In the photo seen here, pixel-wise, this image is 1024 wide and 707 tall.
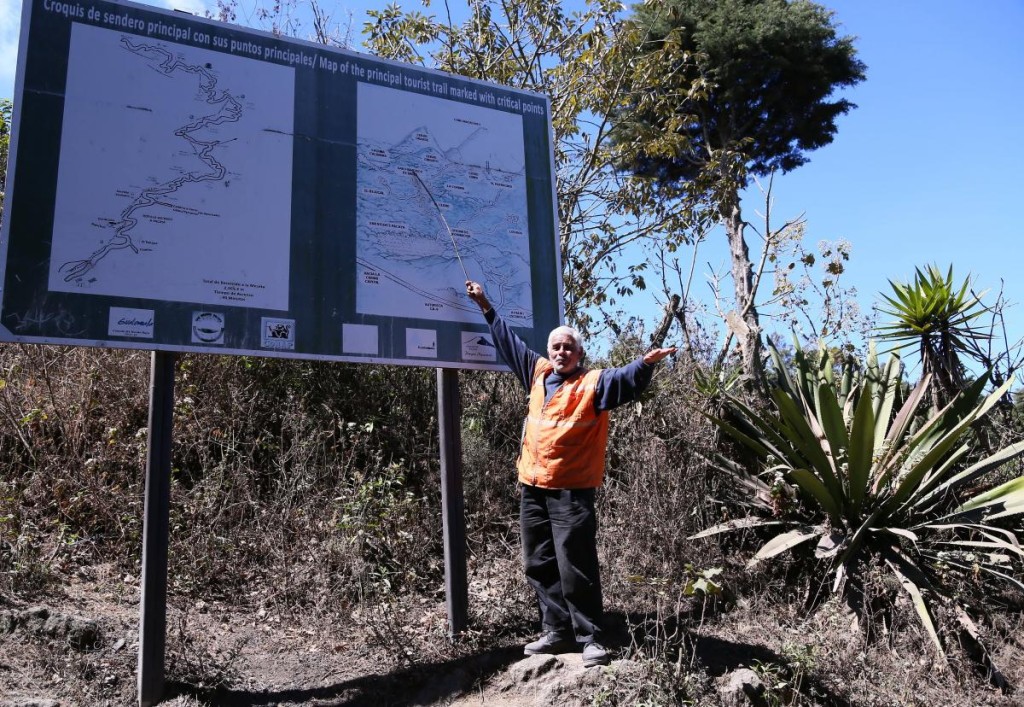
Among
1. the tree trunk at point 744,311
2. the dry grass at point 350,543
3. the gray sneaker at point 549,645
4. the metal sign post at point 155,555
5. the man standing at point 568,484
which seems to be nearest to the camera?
the metal sign post at point 155,555

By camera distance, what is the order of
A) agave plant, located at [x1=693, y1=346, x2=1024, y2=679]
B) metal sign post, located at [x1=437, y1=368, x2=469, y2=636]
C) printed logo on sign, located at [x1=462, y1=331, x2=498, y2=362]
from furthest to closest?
A: agave plant, located at [x1=693, y1=346, x2=1024, y2=679], printed logo on sign, located at [x1=462, y1=331, x2=498, y2=362], metal sign post, located at [x1=437, y1=368, x2=469, y2=636]

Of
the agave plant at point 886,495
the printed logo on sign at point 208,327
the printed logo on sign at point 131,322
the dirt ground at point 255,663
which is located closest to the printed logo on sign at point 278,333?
the printed logo on sign at point 208,327

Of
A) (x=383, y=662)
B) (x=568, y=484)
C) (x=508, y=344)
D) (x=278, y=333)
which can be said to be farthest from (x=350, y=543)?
(x=568, y=484)

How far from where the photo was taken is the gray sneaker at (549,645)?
4.23m

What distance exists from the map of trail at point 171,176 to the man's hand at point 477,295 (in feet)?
3.65

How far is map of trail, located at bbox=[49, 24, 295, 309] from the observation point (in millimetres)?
4094

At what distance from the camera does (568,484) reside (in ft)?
13.7

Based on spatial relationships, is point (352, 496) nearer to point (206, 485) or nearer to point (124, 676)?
point (206, 485)

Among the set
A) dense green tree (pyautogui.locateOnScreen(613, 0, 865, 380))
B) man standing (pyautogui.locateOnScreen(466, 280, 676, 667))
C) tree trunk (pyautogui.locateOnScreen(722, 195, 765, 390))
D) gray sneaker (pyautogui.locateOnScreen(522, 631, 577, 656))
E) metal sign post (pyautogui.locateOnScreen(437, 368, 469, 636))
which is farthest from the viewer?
dense green tree (pyautogui.locateOnScreen(613, 0, 865, 380))

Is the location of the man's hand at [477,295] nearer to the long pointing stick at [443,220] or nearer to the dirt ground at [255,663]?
the long pointing stick at [443,220]

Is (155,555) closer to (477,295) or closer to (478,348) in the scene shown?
(478,348)

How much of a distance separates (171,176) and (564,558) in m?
3.02

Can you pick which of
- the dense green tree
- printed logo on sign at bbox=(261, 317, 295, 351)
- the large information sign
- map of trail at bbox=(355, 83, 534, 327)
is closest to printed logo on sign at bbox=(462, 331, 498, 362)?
the large information sign

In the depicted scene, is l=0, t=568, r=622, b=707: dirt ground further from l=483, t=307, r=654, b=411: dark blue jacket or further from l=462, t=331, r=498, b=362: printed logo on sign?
l=462, t=331, r=498, b=362: printed logo on sign
